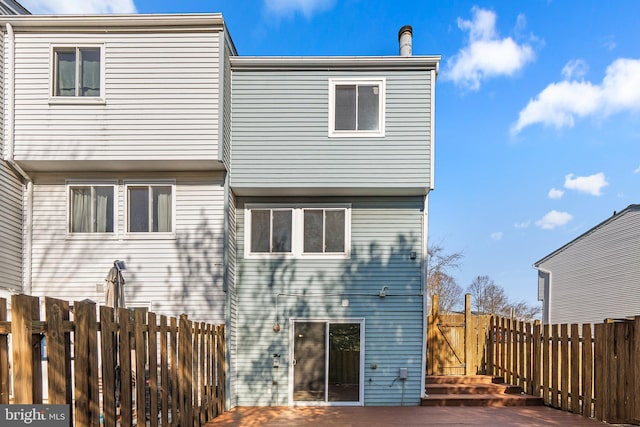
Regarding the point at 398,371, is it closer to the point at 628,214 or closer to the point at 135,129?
the point at 135,129

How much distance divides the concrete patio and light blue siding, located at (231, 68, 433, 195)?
424 cm

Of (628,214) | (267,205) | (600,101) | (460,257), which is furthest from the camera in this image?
(600,101)

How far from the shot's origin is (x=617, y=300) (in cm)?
1577

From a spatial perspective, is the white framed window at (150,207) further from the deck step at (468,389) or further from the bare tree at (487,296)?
the bare tree at (487,296)

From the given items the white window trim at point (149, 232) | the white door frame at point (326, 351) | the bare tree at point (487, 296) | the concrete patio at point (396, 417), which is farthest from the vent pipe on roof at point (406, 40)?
the bare tree at point (487, 296)

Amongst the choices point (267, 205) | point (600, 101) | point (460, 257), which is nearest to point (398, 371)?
point (267, 205)

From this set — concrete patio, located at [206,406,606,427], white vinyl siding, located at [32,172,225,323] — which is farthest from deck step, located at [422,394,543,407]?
white vinyl siding, located at [32,172,225,323]

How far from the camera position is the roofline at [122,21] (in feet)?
22.8

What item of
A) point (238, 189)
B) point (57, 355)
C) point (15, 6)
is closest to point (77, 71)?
point (15, 6)

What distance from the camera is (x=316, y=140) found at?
25.4 ft

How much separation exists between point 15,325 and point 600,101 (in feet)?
106

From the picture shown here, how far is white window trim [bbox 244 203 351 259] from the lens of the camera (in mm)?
8070

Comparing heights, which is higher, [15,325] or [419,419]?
[15,325]

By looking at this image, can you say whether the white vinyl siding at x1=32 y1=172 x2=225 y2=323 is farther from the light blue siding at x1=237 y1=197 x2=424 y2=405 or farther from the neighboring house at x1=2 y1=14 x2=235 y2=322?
the light blue siding at x1=237 y1=197 x2=424 y2=405
